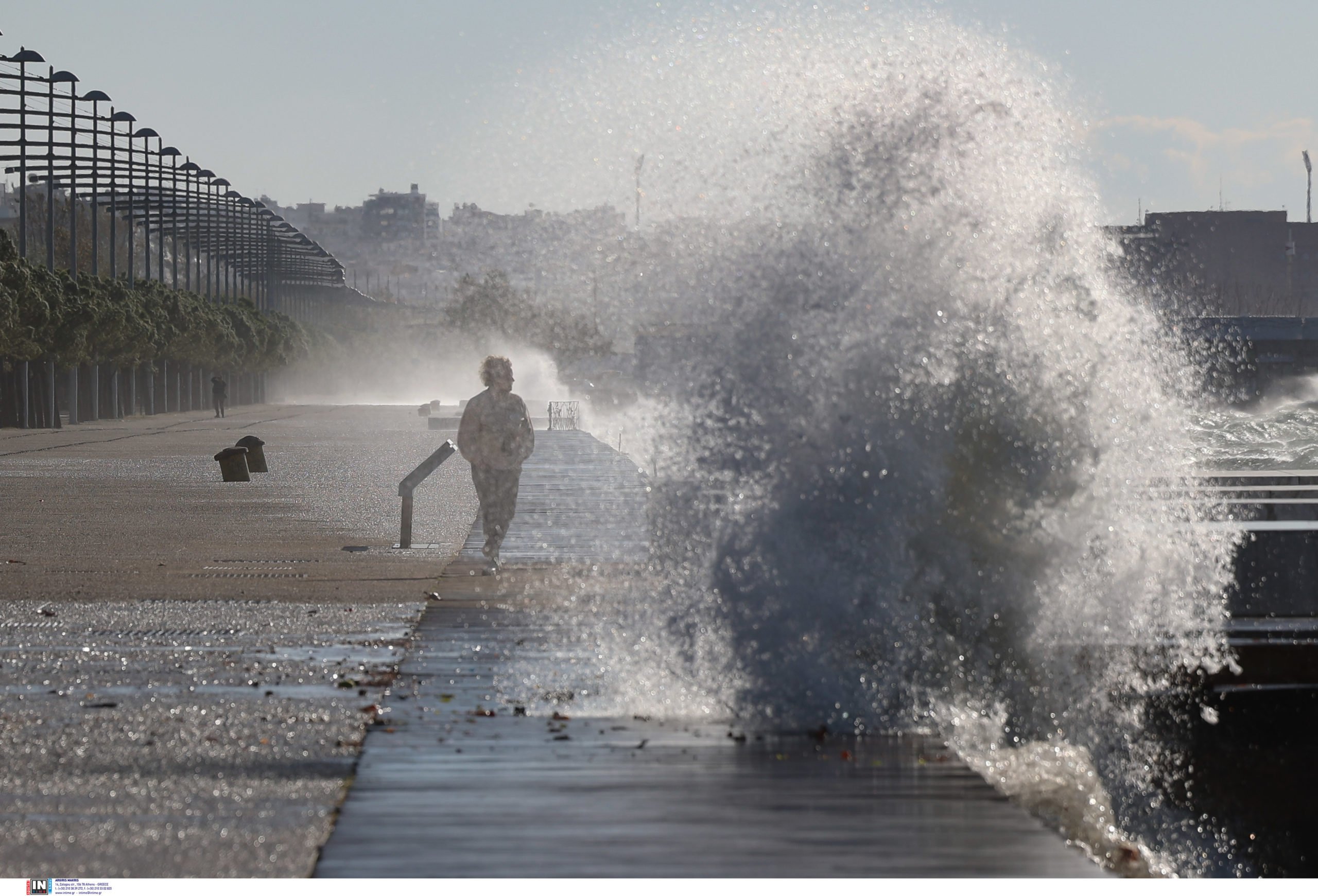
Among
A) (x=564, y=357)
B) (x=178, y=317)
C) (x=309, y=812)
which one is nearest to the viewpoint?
(x=309, y=812)

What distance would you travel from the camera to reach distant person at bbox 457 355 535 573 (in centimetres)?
1409

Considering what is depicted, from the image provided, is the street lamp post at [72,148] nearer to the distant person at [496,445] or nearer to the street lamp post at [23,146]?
the street lamp post at [23,146]

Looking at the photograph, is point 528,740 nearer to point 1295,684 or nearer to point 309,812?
point 309,812

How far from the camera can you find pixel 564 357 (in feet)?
480

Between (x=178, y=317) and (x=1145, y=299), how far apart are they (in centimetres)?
7200

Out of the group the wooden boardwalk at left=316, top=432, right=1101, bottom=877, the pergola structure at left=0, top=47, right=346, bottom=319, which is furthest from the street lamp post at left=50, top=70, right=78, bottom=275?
the wooden boardwalk at left=316, top=432, right=1101, bottom=877

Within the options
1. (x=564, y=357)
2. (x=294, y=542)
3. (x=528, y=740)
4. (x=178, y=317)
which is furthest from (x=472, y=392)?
(x=528, y=740)

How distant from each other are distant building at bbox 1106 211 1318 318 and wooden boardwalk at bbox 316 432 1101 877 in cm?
13817

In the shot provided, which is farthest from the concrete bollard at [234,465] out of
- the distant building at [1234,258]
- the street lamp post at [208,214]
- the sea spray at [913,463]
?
the distant building at [1234,258]

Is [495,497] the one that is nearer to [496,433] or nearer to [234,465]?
[496,433]

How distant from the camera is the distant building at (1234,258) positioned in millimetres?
142000

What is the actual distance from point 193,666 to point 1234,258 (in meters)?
145

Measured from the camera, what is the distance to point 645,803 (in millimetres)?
6207

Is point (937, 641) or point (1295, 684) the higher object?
point (937, 641)
